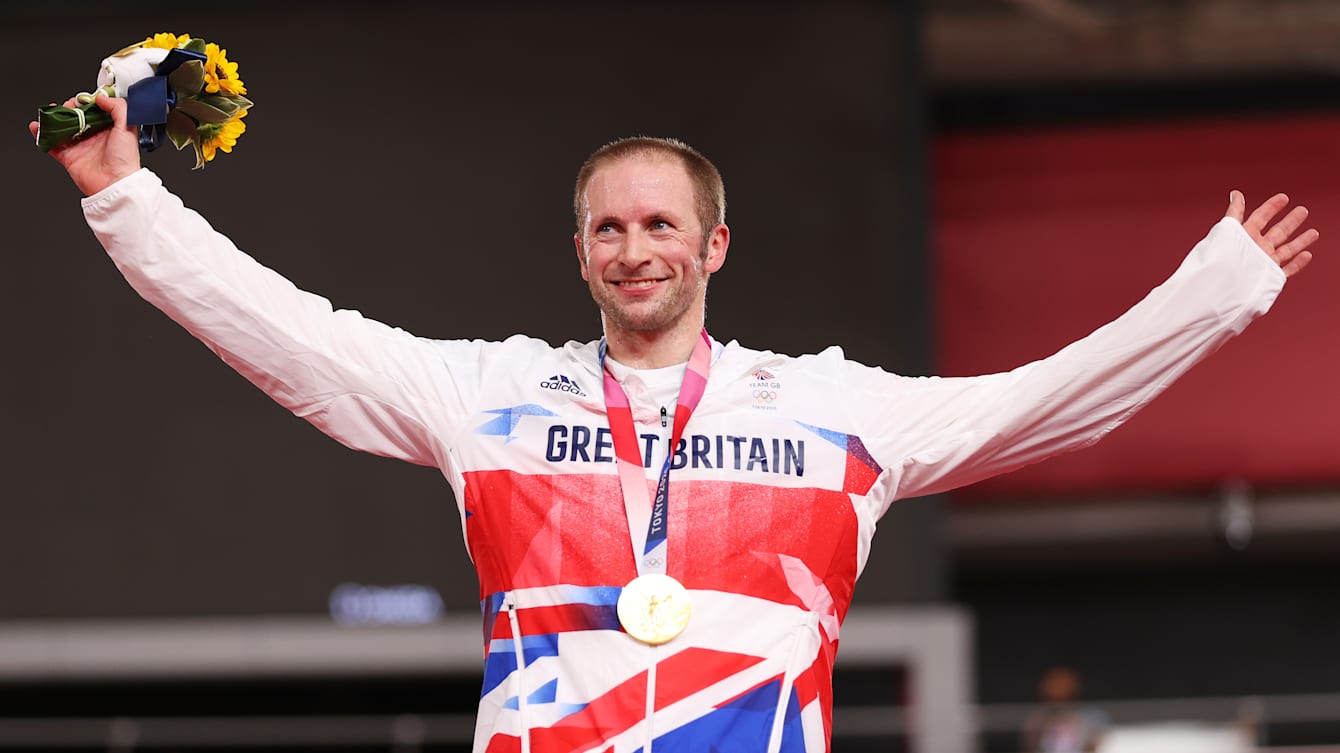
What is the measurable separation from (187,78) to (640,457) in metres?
0.78

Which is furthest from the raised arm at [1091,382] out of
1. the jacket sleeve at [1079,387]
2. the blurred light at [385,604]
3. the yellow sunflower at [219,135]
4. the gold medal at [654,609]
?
the blurred light at [385,604]

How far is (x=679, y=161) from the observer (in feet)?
7.44

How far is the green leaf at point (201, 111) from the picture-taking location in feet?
7.55

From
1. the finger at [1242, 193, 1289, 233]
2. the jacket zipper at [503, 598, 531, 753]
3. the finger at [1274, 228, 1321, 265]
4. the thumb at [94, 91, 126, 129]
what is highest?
the thumb at [94, 91, 126, 129]

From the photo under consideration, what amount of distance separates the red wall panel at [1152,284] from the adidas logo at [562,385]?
662cm

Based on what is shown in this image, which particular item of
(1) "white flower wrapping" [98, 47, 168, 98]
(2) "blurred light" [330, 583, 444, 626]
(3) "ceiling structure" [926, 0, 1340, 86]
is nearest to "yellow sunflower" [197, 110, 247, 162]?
(1) "white flower wrapping" [98, 47, 168, 98]

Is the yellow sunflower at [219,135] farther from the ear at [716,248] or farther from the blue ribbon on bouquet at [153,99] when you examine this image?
the ear at [716,248]

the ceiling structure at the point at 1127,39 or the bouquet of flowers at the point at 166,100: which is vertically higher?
the ceiling structure at the point at 1127,39

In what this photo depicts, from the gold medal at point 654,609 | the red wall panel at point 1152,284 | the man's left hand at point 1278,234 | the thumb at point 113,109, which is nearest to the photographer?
the gold medal at point 654,609

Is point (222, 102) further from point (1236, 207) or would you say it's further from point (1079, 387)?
point (1236, 207)

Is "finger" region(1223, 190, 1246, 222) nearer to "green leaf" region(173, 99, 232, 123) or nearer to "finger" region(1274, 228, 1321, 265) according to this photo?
"finger" region(1274, 228, 1321, 265)

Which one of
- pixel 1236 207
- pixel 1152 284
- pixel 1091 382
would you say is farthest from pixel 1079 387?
pixel 1152 284

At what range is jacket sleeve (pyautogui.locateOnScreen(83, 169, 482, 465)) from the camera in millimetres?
2168

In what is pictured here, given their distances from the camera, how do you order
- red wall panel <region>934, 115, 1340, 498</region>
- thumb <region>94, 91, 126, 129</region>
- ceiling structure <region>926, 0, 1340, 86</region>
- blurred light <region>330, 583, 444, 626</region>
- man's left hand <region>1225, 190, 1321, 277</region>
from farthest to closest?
ceiling structure <region>926, 0, 1340, 86</region>
red wall panel <region>934, 115, 1340, 498</region>
blurred light <region>330, 583, 444, 626</region>
man's left hand <region>1225, 190, 1321, 277</region>
thumb <region>94, 91, 126, 129</region>
